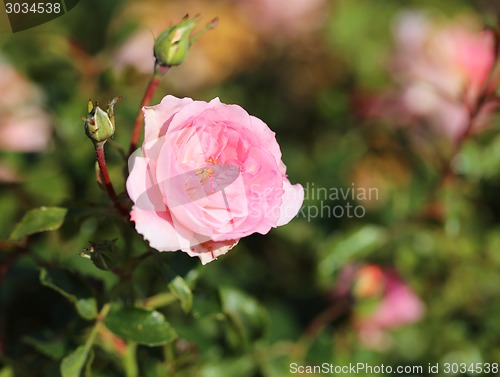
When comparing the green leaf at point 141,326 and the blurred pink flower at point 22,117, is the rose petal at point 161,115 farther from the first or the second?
the blurred pink flower at point 22,117

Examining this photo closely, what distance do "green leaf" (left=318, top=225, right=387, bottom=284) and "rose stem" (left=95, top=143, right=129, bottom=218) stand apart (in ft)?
1.50

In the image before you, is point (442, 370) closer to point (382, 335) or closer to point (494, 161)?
point (382, 335)

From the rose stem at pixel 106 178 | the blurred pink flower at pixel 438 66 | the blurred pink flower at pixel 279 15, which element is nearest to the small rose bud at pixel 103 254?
the rose stem at pixel 106 178

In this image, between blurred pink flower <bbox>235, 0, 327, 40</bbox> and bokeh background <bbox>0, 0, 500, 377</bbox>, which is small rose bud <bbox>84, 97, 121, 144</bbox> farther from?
blurred pink flower <bbox>235, 0, 327, 40</bbox>

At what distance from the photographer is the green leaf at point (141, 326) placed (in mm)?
624

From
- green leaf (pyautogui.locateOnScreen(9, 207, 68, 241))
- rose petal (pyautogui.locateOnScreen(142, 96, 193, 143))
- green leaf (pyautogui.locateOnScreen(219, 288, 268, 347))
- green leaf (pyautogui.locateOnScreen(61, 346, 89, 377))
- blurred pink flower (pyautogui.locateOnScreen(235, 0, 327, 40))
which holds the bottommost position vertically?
green leaf (pyautogui.locateOnScreen(219, 288, 268, 347))

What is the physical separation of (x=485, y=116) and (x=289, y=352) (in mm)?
520

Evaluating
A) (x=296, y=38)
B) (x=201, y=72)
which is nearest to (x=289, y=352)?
(x=201, y=72)

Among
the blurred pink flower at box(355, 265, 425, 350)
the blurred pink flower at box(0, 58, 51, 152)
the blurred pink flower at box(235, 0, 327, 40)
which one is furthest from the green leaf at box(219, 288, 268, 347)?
the blurred pink flower at box(235, 0, 327, 40)

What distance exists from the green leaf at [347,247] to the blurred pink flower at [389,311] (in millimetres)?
38

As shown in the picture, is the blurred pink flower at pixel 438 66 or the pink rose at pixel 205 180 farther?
the blurred pink flower at pixel 438 66

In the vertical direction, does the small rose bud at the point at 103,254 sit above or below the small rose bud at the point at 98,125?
below

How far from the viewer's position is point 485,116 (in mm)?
1078

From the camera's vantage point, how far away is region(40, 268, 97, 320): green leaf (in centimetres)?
62
